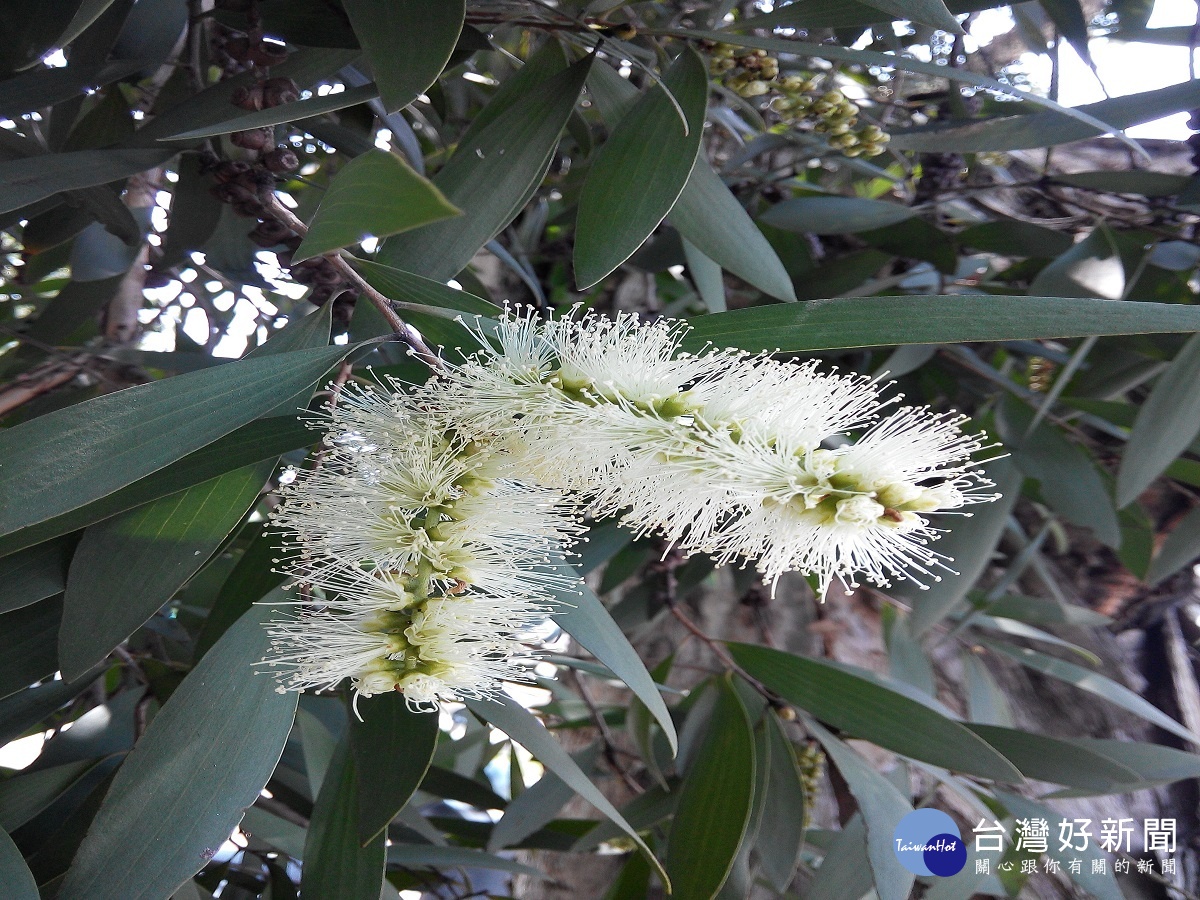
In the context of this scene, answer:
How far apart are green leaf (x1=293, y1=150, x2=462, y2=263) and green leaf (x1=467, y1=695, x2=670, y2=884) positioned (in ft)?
2.08

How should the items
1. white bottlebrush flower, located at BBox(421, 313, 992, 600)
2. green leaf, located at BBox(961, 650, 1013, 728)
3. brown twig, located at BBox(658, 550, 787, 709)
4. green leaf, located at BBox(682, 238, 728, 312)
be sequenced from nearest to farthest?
white bottlebrush flower, located at BBox(421, 313, 992, 600)
green leaf, located at BBox(682, 238, 728, 312)
brown twig, located at BBox(658, 550, 787, 709)
green leaf, located at BBox(961, 650, 1013, 728)

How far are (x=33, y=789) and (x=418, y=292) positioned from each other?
0.97 metres

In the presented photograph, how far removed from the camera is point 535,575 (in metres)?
1.02

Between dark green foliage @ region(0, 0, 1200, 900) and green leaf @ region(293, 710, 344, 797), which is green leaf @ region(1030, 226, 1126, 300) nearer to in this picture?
dark green foliage @ region(0, 0, 1200, 900)

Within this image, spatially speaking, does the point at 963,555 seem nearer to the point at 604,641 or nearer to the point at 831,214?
the point at 831,214

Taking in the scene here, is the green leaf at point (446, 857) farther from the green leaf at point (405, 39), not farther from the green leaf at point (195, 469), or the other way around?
the green leaf at point (405, 39)

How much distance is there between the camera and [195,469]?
922mm

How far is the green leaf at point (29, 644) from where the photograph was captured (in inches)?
40.3

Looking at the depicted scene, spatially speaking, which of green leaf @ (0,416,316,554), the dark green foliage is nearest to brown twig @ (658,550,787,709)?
the dark green foliage

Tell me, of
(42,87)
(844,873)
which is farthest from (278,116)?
(844,873)

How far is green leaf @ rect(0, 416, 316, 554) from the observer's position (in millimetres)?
882

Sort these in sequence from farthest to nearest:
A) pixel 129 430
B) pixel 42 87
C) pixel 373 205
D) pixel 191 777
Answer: pixel 42 87 → pixel 191 777 → pixel 129 430 → pixel 373 205

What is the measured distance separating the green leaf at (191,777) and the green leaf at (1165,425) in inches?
58.5

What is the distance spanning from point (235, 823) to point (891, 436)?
0.82 metres
